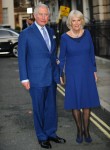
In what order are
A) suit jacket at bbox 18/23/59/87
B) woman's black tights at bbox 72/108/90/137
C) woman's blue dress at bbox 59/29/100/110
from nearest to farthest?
suit jacket at bbox 18/23/59/87, woman's blue dress at bbox 59/29/100/110, woman's black tights at bbox 72/108/90/137

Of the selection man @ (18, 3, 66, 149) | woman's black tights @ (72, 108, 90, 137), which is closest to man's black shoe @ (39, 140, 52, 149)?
man @ (18, 3, 66, 149)

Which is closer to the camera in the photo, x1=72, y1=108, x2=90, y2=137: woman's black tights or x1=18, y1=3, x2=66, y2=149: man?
x1=18, y1=3, x2=66, y2=149: man

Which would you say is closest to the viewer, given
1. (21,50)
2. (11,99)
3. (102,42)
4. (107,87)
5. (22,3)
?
(21,50)

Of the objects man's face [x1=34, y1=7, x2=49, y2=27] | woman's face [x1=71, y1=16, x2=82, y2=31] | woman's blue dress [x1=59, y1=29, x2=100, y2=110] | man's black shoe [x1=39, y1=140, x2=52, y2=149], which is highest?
man's face [x1=34, y1=7, x2=49, y2=27]

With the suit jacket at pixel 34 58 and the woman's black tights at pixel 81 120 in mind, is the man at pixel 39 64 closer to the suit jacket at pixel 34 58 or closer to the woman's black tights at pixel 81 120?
the suit jacket at pixel 34 58

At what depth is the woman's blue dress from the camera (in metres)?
6.34

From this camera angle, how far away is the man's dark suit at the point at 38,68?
20.5 ft

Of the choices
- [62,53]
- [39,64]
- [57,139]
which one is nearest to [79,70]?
[62,53]

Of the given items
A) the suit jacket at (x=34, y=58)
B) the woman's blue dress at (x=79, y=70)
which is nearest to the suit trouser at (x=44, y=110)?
the suit jacket at (x=34, y=58)

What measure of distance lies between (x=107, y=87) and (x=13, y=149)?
5.53m

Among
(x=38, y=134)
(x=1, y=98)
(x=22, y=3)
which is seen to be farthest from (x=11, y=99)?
(x=22, y=3)

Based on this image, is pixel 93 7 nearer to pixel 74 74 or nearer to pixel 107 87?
pixel 107 87

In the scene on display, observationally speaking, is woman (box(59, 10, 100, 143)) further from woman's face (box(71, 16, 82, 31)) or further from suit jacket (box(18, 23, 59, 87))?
suit jacket (box(18, 23, 59, 87))

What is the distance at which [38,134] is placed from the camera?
21.3 feet
